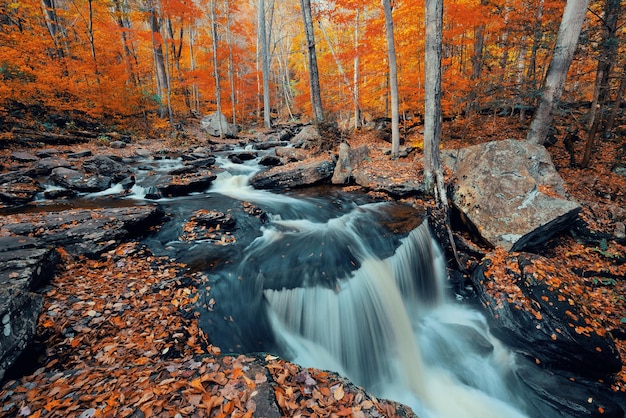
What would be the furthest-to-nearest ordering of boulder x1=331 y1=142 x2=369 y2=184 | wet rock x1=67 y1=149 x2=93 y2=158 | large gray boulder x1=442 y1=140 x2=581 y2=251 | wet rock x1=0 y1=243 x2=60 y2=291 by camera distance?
wet rock x1=67 y1=149 x2=93 y2=158, boulder x1=331 y1=142 x2=369 y2=184, large gray boulder x1=442 y1=140 x2=581 y2=251, wet rock x1=0 y1=243 x2=60 y2=291

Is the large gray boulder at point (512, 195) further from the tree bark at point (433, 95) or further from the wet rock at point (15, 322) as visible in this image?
the wet rock at point (15, 322)

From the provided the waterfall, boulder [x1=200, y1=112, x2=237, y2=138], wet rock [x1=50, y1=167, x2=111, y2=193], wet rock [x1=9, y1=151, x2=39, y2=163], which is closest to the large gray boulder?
the waterfall

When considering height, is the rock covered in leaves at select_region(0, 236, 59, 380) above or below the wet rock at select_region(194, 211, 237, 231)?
below

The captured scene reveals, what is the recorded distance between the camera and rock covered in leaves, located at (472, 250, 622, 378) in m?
4.33

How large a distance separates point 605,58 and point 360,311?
9.54 meters

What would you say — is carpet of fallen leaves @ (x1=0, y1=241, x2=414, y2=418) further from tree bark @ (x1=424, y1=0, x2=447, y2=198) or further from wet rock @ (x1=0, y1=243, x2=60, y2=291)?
tree bark @ (x1=424, y1=0, x2=447, y2=198)

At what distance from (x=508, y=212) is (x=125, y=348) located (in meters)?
7.75

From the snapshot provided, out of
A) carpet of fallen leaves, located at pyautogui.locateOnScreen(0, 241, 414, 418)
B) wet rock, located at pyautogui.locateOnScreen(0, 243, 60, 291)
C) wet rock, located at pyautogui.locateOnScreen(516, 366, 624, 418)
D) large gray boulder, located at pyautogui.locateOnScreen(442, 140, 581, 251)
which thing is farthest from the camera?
large gray boulder, located at pyautogui.locateOnScreen(442, 140, 581, 251)

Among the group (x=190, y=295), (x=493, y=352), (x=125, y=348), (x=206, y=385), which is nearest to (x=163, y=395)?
(x=206, y=385)

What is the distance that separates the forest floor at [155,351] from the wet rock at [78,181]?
2950mm

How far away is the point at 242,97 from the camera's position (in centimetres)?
2870

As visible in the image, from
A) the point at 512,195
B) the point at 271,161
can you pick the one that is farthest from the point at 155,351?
the point at 271,161

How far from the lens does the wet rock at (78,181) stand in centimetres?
851

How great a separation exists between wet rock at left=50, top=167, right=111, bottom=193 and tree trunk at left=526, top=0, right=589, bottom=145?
13.3 meters
